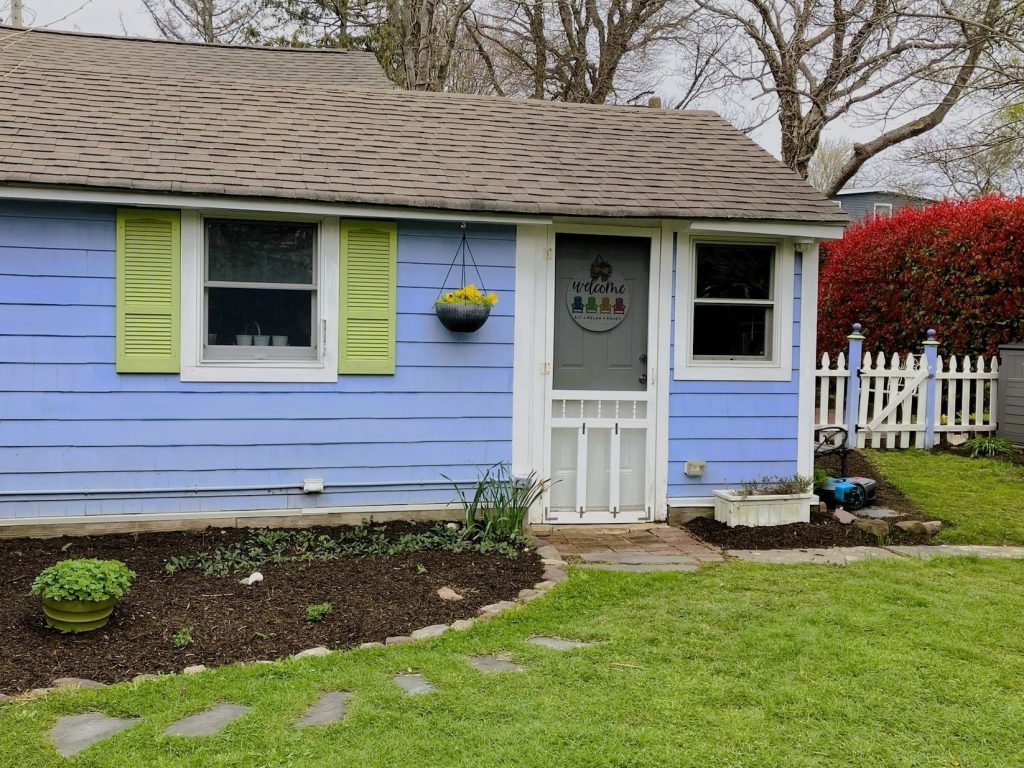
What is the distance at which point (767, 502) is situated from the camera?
21.1 ft

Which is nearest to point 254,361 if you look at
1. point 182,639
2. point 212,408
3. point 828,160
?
point 212,408

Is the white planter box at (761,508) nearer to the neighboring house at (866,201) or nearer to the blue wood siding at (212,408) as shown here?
the blue wood siding at (212,408)

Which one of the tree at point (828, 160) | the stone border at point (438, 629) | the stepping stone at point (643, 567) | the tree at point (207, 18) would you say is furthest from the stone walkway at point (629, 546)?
the tree at point (828, 160)

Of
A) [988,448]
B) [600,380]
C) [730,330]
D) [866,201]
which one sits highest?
[866,201]

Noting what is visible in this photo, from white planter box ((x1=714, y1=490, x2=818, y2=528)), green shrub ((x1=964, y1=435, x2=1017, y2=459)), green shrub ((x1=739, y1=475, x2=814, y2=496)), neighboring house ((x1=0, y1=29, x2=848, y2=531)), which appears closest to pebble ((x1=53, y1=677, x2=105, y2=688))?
neighboring house ((x1=0, y1=29, x2=848, y2=531))

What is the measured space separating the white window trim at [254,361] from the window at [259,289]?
2.3 inches

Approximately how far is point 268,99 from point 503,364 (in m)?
3.06

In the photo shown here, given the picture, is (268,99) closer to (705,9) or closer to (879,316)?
(879,316)

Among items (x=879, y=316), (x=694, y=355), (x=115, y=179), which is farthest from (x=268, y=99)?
(x=879, y=316)

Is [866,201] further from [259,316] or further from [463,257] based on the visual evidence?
[259,316]

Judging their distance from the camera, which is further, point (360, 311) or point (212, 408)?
point (360, 311)

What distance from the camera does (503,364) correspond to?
6.36 metres

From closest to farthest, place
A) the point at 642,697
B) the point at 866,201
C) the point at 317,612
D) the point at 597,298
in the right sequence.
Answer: the point at 642,697 → the point at 317,612 → the point at 597,298 → the point at 866,201

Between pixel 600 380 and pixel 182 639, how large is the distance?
12.1ft
